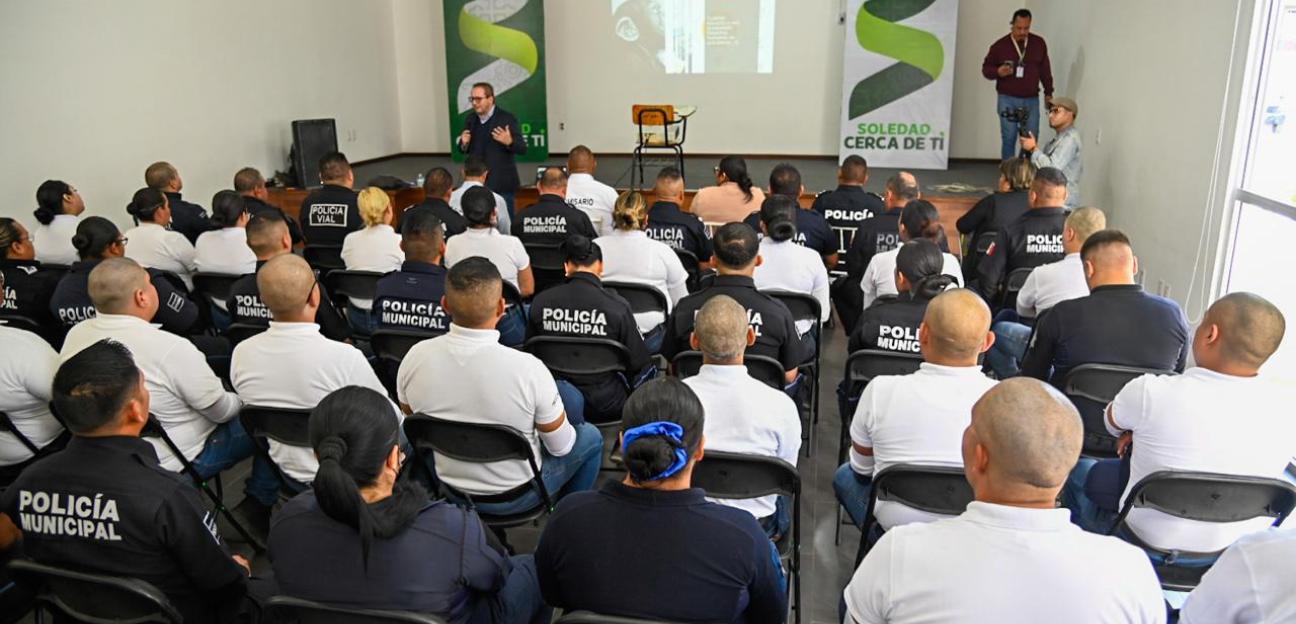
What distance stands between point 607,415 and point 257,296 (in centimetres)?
167

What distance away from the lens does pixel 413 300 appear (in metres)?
3.71

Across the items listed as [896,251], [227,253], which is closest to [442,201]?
[227,253]

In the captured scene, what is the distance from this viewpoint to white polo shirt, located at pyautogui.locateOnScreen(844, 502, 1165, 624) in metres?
1.45

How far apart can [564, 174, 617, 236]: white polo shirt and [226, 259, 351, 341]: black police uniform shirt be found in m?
2.73

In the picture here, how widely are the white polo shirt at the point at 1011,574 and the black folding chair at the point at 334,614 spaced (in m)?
0.86

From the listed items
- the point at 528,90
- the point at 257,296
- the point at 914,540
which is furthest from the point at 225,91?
the point at 914,540

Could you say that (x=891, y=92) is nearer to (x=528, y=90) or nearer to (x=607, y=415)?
(x=528, y=90)

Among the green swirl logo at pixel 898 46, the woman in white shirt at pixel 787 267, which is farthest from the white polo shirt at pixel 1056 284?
the green swirl logo at pixel 898 46

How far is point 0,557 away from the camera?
2482 millimetres

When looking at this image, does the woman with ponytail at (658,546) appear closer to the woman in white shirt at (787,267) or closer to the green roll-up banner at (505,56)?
the woman in white shirt at (787,267)

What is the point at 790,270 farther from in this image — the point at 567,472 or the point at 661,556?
the point at 661,556

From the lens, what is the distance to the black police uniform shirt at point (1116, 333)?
10.2 ft

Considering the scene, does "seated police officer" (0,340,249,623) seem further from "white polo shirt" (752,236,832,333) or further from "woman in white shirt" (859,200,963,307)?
"woman in white shirt" (859,200,963,307)

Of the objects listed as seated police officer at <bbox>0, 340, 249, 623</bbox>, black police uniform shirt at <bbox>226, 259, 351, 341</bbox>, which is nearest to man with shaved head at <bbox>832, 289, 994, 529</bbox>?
seated police officer at <bbox>0, 340, 249, 623</bbox>
